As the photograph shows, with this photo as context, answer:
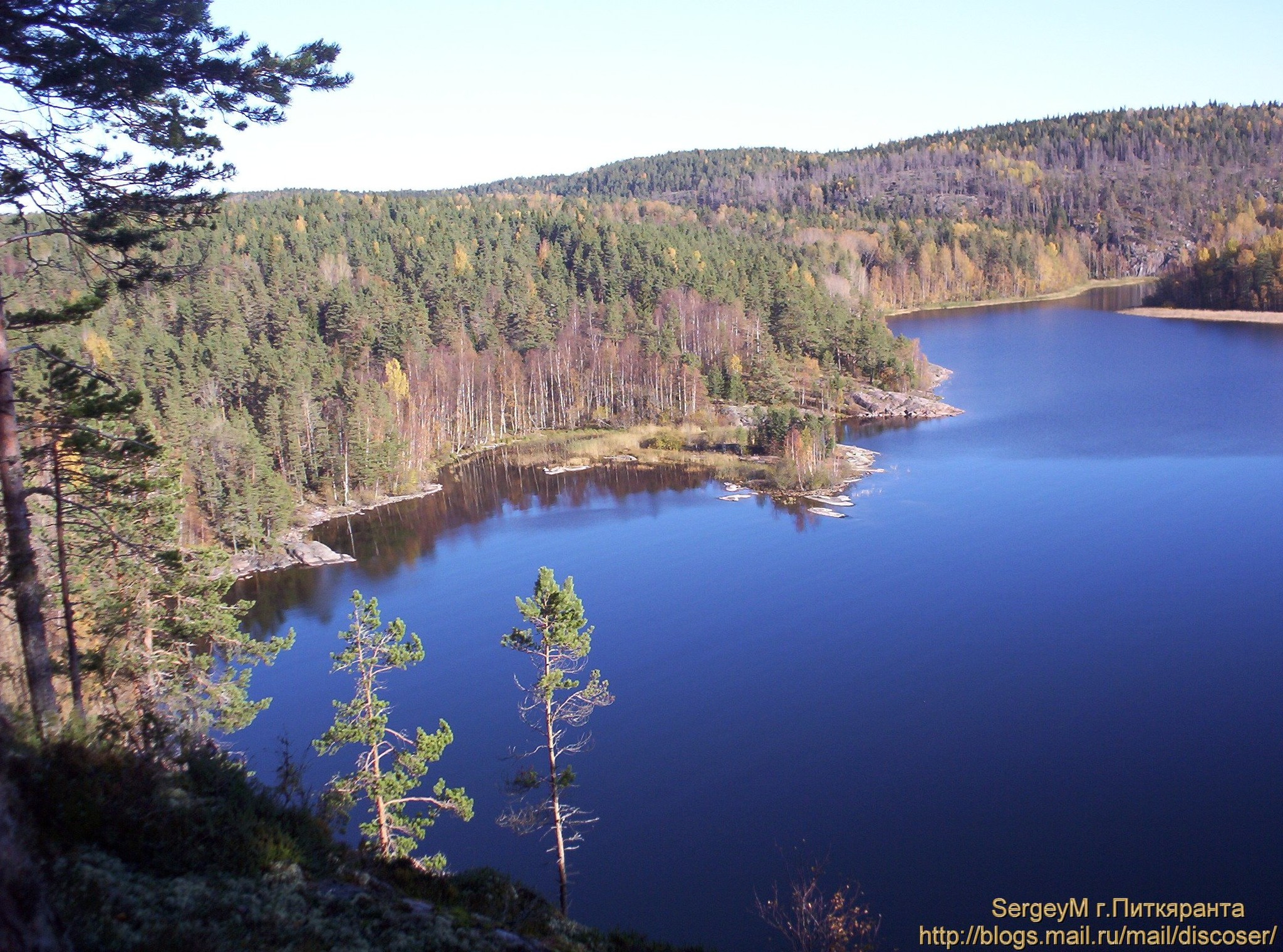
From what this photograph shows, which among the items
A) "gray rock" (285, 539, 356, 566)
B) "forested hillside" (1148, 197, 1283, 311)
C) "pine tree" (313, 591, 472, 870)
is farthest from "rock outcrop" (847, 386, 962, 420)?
"pine tree" (313, 591, 472, 870)

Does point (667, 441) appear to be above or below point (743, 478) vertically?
above

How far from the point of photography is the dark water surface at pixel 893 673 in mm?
14164

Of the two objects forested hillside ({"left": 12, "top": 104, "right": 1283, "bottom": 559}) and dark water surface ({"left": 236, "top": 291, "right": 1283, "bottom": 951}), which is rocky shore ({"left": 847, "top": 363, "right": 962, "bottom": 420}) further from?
dark water surface ({"left": 236, "top": 291, "right": 1283, "bottom": 951})

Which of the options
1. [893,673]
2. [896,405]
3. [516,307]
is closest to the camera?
[893,673]

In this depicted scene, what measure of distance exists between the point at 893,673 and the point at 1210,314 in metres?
66.3

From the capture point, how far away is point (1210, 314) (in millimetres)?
72188

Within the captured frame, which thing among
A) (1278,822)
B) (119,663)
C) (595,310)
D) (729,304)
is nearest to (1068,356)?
(729,304)

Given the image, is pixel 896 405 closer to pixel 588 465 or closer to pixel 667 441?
pixel 667 441

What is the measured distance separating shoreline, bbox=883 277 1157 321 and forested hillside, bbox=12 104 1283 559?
3.90 ft

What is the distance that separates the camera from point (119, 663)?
9297mm

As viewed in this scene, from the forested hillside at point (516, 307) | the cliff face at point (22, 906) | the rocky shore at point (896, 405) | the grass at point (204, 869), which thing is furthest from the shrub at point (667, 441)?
the cliff face at point (22, 906)

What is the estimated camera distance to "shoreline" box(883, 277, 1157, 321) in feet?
302

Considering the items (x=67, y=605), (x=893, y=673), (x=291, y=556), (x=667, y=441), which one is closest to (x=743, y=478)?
(x=667, y=441)

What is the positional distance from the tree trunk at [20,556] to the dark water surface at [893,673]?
913 centimetres
